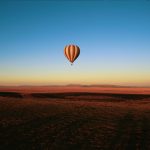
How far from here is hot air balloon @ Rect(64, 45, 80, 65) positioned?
122ft

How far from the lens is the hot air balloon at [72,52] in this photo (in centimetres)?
3722

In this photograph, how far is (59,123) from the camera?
14414mm

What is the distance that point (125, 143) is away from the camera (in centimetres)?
976

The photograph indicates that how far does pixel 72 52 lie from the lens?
37.2 m

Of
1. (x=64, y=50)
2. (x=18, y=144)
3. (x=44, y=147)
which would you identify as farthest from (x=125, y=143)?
(x=64, y=50)

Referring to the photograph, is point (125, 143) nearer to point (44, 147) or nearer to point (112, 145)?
point (112, 145)

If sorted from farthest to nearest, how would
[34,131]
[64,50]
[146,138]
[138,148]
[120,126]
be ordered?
1. [64,50]
2. [120,126]
3. [34,131]
4. [146,138]
5. [138,148]

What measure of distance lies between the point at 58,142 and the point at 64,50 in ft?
97.7

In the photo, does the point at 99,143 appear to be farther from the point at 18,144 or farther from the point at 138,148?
the point at 18,144

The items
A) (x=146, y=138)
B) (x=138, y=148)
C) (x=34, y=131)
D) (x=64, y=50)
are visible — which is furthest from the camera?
(x=64, y=50)

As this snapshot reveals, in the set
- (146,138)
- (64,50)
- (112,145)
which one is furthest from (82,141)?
(64,50)

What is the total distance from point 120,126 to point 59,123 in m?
3.96

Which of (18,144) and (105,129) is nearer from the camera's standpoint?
(18,144)

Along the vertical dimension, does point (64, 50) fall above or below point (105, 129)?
above
